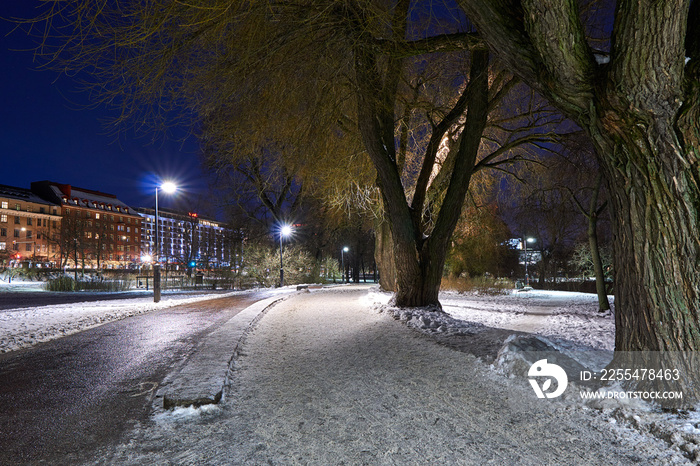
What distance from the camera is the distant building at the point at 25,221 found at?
73375 mm

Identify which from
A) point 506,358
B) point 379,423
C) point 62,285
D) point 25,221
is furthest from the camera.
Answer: point 25,221

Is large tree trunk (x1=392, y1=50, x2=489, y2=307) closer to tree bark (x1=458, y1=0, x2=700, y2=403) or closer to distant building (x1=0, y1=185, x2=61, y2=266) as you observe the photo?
tree bark (x1=458, y1=0, x2=700, y2=403)

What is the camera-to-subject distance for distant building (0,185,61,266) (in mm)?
73375

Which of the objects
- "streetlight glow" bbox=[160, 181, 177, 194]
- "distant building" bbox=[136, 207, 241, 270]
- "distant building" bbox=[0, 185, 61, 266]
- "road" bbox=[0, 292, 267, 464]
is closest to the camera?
"road" bbox=[0, 292, 267, 464]

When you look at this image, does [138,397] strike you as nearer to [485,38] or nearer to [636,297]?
[636,297]

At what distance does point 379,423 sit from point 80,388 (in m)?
3.73

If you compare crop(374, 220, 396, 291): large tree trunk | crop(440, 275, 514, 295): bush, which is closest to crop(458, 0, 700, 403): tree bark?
crop(374, 220, 396, 291): large tree trunk

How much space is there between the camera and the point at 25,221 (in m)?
76.9

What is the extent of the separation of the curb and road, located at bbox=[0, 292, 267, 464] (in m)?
0.29

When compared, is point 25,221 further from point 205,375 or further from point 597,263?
point 597,263

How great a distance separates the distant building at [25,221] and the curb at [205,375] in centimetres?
7975

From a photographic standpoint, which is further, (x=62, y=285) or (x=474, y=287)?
(x=62, y=285)

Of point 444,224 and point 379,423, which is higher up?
point 444,224

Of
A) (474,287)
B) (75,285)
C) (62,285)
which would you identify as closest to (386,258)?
(474,287)
